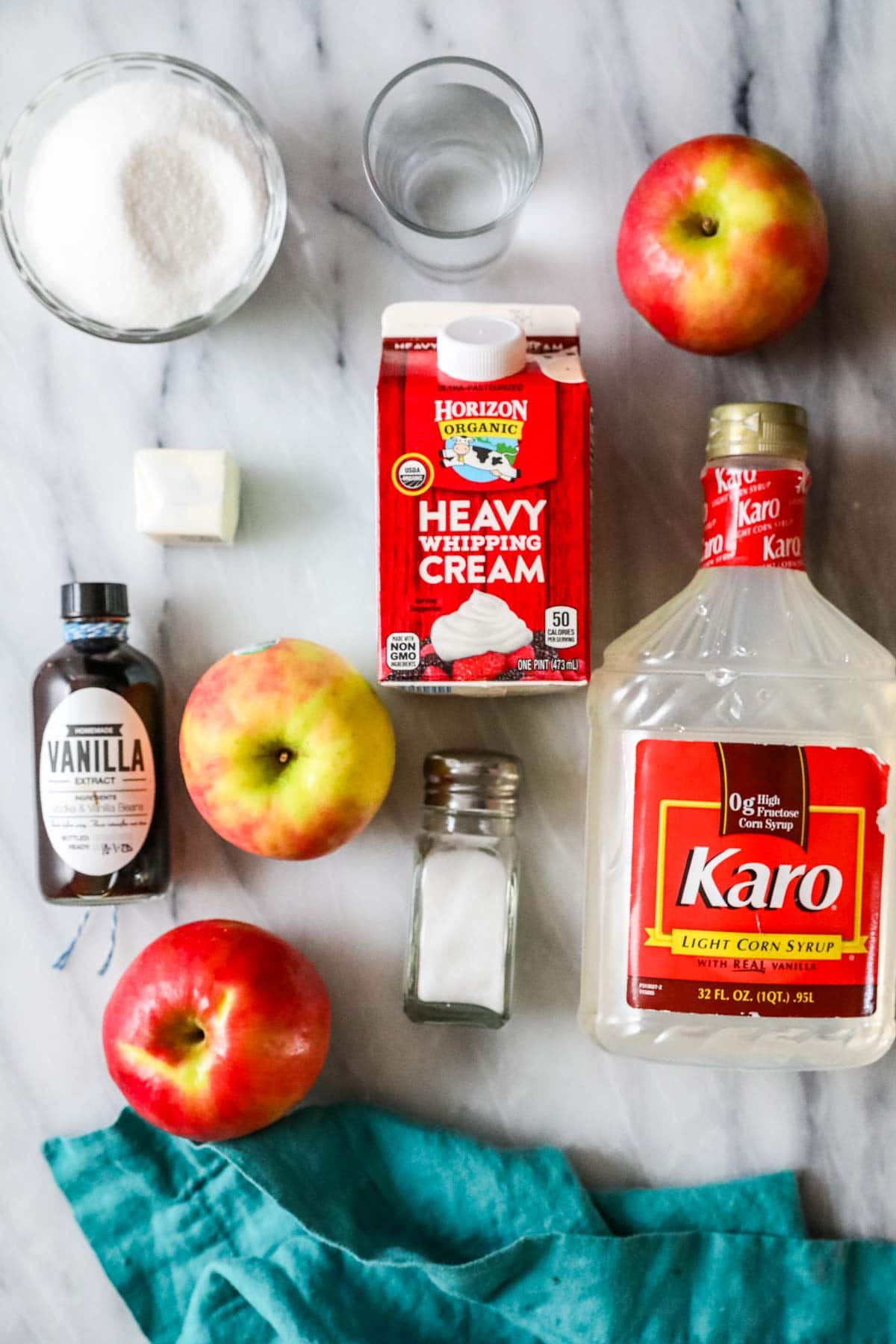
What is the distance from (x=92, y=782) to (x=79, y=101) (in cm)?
58

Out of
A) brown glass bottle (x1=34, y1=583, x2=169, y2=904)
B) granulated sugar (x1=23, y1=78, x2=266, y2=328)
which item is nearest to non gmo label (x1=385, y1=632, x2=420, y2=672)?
brown glass bottle (x1=34, y1=583, x2=169, y2=904)

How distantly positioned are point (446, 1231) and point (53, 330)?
862 millimetres

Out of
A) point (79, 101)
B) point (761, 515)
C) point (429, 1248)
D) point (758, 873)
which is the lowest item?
point (429, 1248)

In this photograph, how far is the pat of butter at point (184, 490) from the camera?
2.93 ft

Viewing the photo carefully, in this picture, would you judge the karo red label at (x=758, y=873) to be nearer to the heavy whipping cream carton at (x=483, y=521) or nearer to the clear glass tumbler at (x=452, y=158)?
the heavy whipping cream carton at (x=483, y=521)

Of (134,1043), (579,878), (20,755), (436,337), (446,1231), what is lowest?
(446,1231)

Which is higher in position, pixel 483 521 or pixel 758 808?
pixel 483 521

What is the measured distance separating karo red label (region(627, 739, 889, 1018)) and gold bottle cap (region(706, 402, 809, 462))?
0.23m

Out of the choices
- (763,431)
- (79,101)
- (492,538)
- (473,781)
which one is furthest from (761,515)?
(79,101)

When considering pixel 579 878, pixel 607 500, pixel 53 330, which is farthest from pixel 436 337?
pixel 579 878

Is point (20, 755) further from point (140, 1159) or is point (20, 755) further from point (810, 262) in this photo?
point (810, 262)

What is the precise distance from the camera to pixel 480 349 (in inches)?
31.5

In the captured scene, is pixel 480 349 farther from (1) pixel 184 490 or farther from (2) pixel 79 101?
(2) pixel 79 101

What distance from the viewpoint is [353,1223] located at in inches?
35.9
